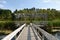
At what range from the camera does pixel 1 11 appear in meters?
129

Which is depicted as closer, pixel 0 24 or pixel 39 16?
pixel 0 24

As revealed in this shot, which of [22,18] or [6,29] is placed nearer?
[6,29]

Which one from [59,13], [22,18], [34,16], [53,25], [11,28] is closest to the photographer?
[11,28]

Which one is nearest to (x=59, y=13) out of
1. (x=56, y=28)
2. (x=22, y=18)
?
(x=22, y=18)

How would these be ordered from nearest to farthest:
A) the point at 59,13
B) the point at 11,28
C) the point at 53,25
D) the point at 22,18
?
the point at 11,28 → the point at 53,25 → the point at 22,18 → the point at 59,13

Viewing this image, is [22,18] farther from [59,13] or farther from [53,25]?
[59,13]

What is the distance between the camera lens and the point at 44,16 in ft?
320

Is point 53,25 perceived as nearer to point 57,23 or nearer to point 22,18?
point 57,23

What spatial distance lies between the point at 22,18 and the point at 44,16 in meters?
12.2

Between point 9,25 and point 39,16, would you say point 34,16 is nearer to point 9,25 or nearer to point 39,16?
point 39,16

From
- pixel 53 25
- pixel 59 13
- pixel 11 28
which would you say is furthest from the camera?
pixel 59 13

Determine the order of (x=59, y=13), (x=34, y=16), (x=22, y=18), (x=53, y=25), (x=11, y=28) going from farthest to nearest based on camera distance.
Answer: (x=59, y=13) < (x=34, y=16) < (x=22, y=18) < (x=53, y=25) < (x=11, y=28)

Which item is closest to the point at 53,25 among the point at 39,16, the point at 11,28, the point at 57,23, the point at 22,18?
the point at 57,23

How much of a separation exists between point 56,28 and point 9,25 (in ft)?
50.2
